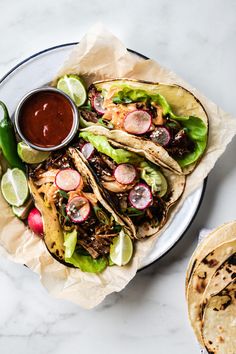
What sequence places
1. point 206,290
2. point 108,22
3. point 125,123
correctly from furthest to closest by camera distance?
1. point 108,22
2. point 125,123
3. point 206,290

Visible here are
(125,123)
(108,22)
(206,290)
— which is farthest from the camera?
(108,22)

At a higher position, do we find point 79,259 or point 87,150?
point 87,150

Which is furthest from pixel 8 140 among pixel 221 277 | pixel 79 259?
pixel 221 277

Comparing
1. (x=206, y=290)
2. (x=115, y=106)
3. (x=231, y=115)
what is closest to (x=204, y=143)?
(x=231, y=115)

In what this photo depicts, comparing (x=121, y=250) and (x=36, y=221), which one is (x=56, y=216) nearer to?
(x=36, y=221)

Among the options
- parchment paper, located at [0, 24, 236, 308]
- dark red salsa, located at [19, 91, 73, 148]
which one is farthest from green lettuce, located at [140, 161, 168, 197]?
dark red salsa, located at [19, 91, 73, 148]

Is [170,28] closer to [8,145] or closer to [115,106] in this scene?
[115,106]
